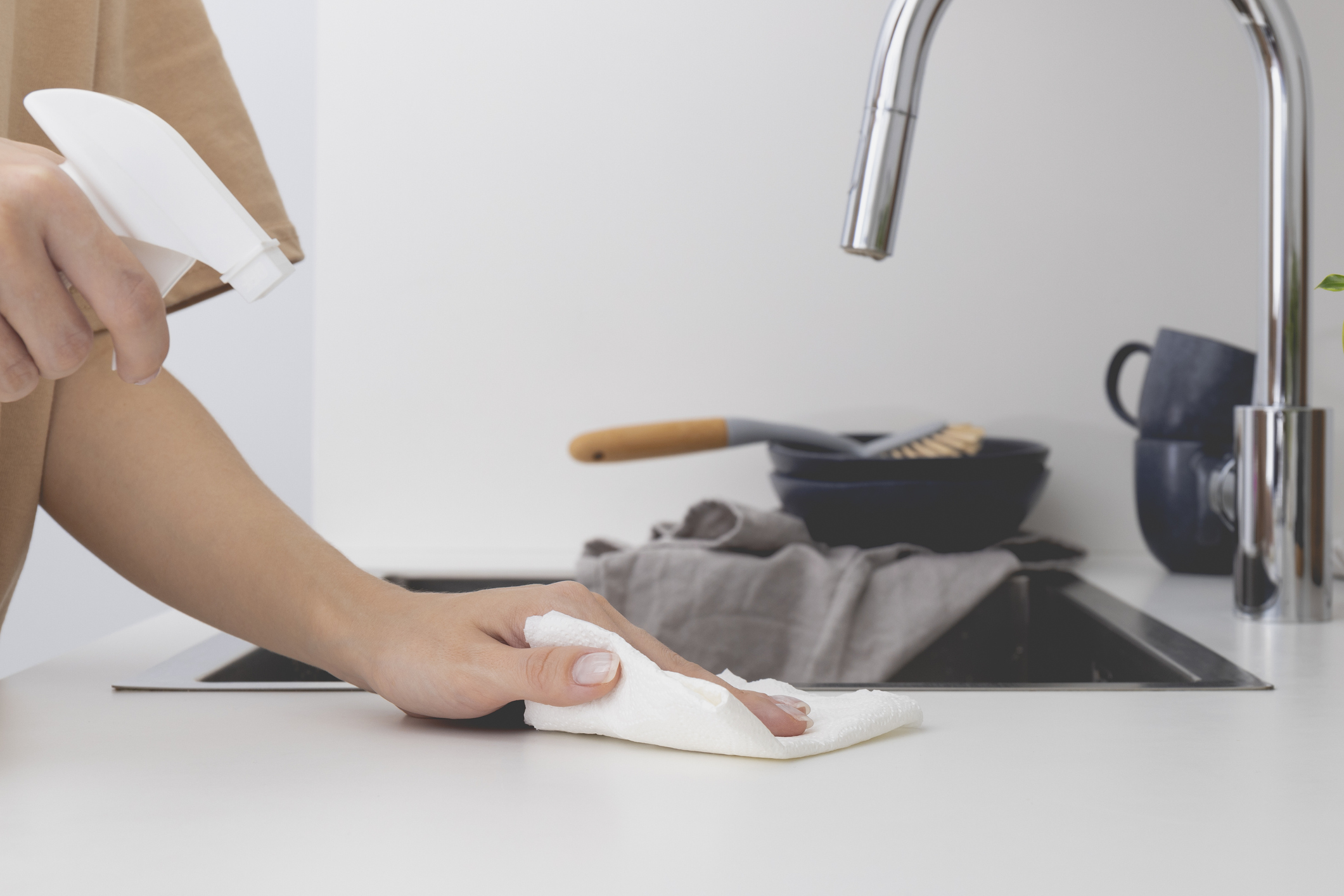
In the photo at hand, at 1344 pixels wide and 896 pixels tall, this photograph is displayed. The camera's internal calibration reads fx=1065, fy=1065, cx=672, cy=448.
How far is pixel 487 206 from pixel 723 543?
1.48 ft

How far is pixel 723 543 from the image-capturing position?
90 cm

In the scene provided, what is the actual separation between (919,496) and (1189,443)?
228mm

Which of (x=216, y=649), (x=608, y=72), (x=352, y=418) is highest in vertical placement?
(x=608, y=72)

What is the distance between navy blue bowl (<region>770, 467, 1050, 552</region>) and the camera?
0.88m

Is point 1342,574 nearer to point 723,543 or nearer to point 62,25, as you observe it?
point 723,543

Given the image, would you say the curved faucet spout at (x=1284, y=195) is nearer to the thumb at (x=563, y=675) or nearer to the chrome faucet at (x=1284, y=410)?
the chrome faucet at (x=1284, y=410)

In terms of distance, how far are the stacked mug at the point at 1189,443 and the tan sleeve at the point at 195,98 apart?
693 millimetres

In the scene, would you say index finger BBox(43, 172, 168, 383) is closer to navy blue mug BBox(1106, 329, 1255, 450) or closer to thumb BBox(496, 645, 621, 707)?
thumb BBox(496, 645, 621, 707)

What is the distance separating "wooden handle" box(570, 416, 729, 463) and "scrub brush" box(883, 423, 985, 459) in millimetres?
167

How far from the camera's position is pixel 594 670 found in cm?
42

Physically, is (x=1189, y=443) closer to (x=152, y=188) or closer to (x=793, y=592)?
(x=793, y=592)

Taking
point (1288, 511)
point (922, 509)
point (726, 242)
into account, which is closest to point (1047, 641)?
point (922, 509)

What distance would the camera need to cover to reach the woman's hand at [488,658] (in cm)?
42

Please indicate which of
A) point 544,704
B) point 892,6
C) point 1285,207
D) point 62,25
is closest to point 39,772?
point 544,704
